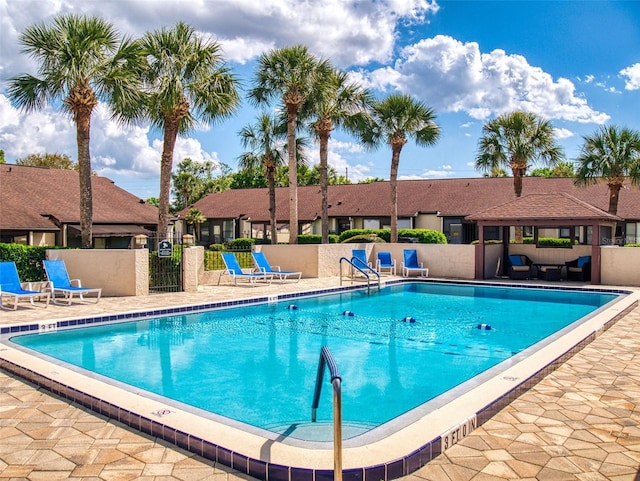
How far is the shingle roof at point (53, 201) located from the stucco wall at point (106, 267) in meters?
11.1

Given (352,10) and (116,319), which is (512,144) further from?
(116,319)

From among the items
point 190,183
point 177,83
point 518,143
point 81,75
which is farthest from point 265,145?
point 190,183

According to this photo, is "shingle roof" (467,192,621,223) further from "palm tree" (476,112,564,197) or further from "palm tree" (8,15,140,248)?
"palm tree" (8,15,140,248)

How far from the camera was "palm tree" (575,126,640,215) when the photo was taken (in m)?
25.1

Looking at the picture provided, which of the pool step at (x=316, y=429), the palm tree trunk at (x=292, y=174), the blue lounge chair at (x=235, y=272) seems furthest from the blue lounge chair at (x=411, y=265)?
the pool step at (x=316, y=429)

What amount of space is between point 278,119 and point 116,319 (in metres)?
18.3

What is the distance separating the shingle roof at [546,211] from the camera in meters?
18.1

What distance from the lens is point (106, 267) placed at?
564 inches

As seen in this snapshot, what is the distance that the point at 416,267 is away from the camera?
21.0 metres

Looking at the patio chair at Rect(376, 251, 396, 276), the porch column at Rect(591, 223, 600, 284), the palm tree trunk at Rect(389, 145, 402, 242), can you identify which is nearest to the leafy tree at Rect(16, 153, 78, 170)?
the palm tree trunk at Rect(389, 145, 402, 242)

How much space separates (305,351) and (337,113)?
17.3 meters

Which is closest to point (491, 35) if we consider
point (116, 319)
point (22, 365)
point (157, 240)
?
point (157, 240)

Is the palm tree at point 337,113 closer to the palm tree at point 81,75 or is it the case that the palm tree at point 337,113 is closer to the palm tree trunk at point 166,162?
the palm tree trunk at point 166,162

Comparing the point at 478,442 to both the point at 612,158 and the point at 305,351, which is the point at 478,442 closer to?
the point at 305,351
